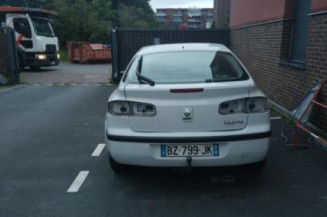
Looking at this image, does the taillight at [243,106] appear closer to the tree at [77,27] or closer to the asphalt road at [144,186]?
the asphalt road at [144,186]

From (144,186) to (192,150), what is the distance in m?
0.84

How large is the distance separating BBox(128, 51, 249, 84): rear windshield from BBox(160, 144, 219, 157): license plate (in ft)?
2.37

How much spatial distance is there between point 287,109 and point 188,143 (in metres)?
4.55

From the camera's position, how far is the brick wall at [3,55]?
42.9 ft

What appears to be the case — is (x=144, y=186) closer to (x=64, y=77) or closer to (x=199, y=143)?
(x=199, y=143)

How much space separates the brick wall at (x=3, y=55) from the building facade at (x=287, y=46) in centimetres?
873

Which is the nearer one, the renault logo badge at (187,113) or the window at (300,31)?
the renault logo badge at (187,113)

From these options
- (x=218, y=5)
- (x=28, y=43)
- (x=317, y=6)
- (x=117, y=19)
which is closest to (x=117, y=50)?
(x=28, y=43)

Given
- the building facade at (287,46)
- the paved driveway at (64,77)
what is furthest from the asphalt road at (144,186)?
the paved driveway at (64,77)

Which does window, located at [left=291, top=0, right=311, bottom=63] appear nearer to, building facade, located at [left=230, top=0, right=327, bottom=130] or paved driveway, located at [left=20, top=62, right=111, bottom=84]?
building facade, located at [left=230, top=0, right=327, bottom=130]

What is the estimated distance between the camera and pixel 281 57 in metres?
7.82

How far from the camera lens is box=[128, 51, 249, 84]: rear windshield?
154 inches

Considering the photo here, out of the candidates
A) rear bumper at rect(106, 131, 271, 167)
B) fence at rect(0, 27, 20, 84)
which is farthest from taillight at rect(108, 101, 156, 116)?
fence at rect(0, 27, 20, 84)

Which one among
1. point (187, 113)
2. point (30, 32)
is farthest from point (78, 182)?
point (30, 32)
